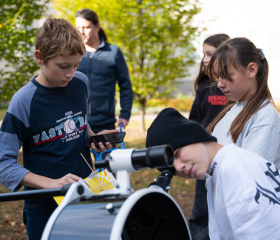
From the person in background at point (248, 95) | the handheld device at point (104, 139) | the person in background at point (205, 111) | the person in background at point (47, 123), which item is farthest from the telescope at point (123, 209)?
the person in background at point (205, 111)

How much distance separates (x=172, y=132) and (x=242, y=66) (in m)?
1.13

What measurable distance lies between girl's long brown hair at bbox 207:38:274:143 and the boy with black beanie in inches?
29.7

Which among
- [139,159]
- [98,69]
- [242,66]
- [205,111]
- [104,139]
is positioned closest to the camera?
[139,159]

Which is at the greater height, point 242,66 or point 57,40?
point 57,40

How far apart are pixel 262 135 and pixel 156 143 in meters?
1.02

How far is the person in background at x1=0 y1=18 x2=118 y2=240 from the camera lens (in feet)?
7.76

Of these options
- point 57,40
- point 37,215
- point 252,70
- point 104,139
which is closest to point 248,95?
point 252,70

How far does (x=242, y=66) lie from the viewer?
9.44 feet

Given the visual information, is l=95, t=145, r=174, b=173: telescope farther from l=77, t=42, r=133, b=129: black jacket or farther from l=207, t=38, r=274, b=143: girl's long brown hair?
l=77, t=42, r=133, b=129: black jacket

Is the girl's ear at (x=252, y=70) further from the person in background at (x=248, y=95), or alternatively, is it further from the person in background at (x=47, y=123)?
the person in background at (x=47, y=123)

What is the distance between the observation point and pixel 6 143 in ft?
7.68

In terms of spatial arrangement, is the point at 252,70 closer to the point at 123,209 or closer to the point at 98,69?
the point at 123,209

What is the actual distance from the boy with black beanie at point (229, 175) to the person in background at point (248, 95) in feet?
2.15

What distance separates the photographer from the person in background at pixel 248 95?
107 inches
